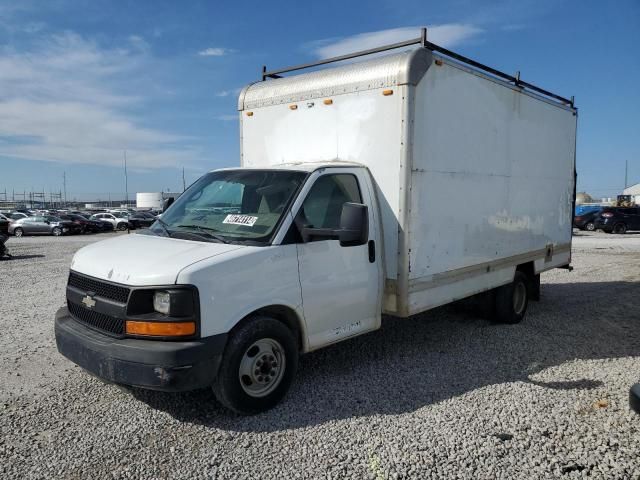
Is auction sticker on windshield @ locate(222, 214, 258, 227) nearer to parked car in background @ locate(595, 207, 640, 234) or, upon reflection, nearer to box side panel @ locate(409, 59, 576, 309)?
box side panel @ locate(409, 59, 576, 309)

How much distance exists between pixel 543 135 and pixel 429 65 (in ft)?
10.7

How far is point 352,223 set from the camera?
4.16 m

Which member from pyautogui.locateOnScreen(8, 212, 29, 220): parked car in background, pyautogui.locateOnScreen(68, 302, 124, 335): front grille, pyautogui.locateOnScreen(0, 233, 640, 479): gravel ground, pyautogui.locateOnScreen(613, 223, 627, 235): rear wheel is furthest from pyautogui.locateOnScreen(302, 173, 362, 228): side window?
pyautogui.locateOnScreen(8, 212, 29, 220): parked car in background

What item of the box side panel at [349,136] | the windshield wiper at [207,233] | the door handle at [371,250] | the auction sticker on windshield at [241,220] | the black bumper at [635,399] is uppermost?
the box side panel at [349,136]

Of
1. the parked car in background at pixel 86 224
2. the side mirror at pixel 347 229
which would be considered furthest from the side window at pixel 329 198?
the parked car in background at pixel 86 224

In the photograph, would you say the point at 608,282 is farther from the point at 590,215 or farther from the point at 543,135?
the point at 590,215

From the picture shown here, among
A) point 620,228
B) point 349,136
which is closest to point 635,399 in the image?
point 349,136

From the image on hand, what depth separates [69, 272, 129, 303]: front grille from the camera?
3.81m

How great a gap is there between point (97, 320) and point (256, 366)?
131 centimetres

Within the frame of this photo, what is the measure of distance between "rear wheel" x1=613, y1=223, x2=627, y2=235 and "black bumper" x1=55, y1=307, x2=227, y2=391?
104 feet

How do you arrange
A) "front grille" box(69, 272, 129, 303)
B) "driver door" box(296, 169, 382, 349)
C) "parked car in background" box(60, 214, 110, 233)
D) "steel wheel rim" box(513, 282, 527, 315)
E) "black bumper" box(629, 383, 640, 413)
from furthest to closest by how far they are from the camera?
1. "parked car in background" box(60, 214, 110, 233)
2. "steel wheel rim" box(513, 282, 527, 315)
3. "driver door" box(296, 169, 382, 349)
4. "front grille" box(69, 272, 129, 303)
5. "black bumper" box(629, 383, 640, 413)

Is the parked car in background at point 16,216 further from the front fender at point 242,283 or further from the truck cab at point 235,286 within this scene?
the front fender at point 242,283

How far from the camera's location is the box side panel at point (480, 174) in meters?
5.17

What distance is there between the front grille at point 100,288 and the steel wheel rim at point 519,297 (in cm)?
545
